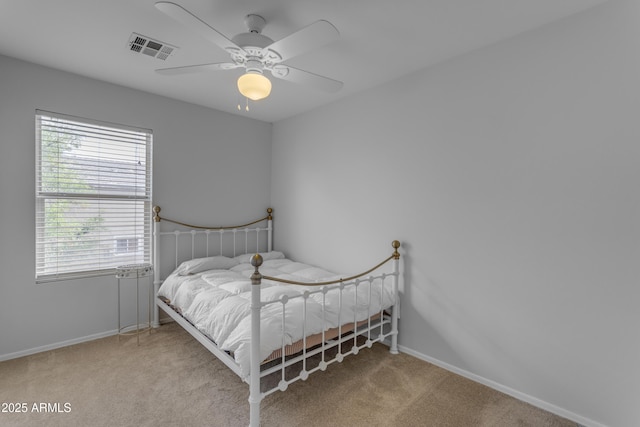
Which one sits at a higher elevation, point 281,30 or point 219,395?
point 281,30

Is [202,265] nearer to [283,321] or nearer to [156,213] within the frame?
[156,213]

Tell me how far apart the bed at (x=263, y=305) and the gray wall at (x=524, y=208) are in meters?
0.46

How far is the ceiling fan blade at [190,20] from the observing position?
1.41 metres

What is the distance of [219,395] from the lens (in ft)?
6.95

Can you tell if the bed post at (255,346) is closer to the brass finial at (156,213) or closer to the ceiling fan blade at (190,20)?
the ceiling fan blade at (190,20)

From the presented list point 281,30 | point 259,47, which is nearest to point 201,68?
point 259,47

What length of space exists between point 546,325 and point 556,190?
2.86 ft

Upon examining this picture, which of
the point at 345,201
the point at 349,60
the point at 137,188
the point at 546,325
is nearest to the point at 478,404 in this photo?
the point at 546,325

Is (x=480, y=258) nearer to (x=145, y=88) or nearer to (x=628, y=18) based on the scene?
(x=628, y=18)

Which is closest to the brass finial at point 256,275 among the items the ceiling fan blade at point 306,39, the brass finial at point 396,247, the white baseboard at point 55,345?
the ceiling fan blade at point 306,39

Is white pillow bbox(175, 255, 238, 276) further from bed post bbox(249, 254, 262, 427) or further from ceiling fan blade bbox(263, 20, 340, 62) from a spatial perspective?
ceiling fan blade bbox(263, 20, 340, 62)

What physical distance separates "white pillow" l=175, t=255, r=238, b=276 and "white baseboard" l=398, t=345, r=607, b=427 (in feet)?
6.60

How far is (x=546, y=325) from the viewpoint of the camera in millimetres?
2016

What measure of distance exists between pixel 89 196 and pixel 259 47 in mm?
2260
